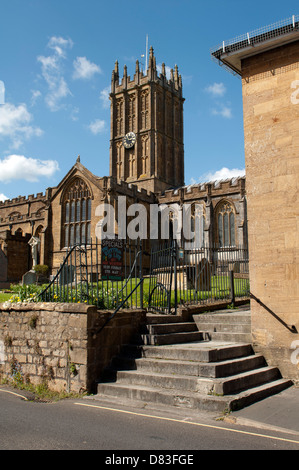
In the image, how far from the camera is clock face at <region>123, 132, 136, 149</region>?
50.4 m

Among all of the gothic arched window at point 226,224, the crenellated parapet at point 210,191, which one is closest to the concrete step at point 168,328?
the crenellated parapet at point 210,191

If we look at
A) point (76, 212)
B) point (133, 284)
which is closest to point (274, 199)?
point (133, 284)

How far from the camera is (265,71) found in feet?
27.4

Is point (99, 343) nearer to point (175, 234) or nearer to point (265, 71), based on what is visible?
point (265, 71)

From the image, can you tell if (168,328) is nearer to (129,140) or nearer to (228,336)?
(228,336)

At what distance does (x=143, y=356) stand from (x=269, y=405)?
244 cm

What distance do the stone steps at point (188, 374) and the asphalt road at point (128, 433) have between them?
0.32 meters

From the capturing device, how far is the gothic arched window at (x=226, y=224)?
118ft

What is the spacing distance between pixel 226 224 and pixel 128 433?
3261cm

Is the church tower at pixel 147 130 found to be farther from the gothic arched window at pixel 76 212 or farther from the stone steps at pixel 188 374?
the stone steps at pixel 188 374

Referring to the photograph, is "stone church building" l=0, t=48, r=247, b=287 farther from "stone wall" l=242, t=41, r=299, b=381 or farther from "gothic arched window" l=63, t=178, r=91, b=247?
"stone wall" l=242, t=41, r=299, b=381

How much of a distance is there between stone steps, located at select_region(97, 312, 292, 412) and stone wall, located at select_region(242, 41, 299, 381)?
1.96 feet

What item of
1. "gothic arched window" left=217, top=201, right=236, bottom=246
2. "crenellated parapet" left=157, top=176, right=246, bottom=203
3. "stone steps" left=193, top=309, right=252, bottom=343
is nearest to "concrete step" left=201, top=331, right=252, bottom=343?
Answer: "stone steps" left=193, top=309, right=252, bottom=343
